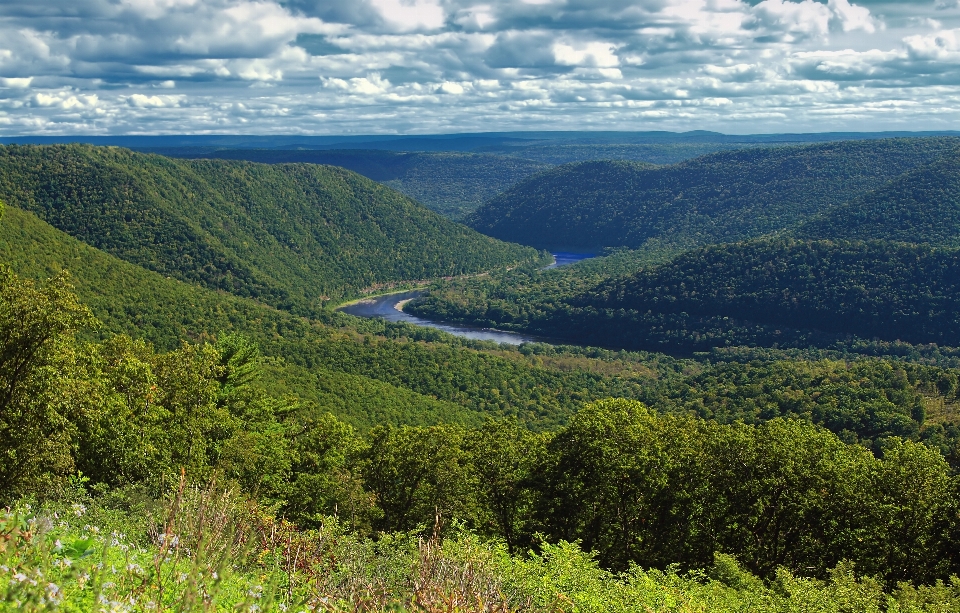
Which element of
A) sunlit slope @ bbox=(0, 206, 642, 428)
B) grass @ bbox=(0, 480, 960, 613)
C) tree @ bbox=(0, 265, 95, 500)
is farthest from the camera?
sunlit slope @ bbox=(0, 206, 642, 428)

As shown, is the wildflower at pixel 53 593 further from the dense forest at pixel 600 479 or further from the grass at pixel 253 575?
the dense forest at pixel 600 479

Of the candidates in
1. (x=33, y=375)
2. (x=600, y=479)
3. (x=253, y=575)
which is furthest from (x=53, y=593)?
(x=600, y=479)

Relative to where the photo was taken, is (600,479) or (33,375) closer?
(33,375)

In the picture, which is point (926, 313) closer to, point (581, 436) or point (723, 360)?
point (723, 360)

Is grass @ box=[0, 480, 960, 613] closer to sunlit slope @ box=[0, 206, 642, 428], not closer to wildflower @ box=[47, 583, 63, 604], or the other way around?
wildflower @ box=[47, 583, 63, 604]

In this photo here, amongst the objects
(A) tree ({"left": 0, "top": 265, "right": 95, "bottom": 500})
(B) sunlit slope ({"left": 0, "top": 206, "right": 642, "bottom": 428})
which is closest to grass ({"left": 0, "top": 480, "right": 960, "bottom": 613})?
(A) tree ({"left": 0, "top": 265, "right": 95, "bottom": 500})

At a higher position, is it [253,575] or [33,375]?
[33,375]

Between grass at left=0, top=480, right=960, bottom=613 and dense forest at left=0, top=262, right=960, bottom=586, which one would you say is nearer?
grass at left=0, top=480, right=960, bottom=613

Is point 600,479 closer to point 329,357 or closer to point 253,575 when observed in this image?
point 253,575

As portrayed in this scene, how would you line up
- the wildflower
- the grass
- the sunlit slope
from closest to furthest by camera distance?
the wildflower
the grass
the sunlit slope

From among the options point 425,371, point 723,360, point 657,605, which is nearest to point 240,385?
point 657,605

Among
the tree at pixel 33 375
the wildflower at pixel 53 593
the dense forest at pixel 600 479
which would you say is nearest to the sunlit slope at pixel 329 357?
the dense forest at pixel 600 479
